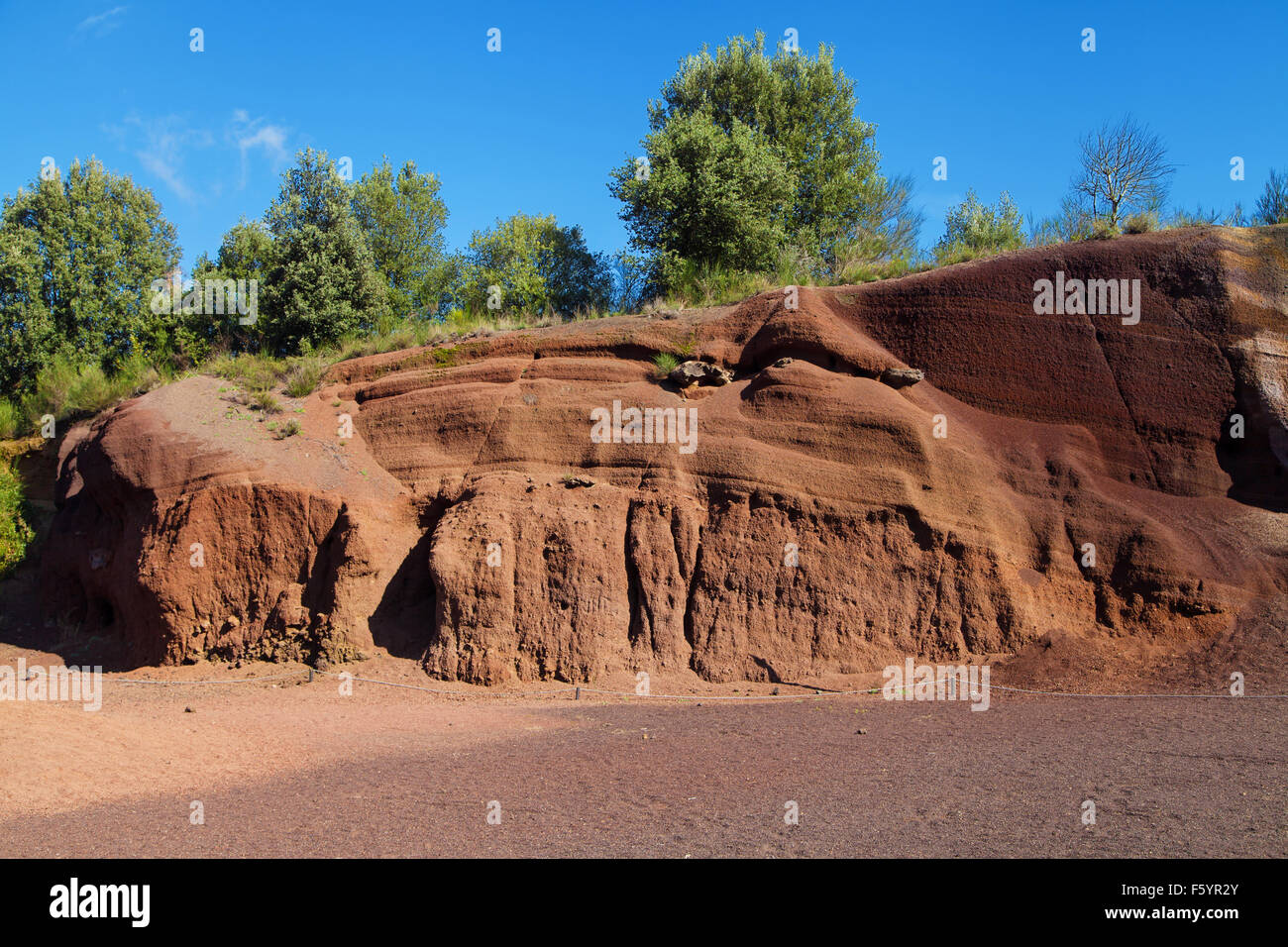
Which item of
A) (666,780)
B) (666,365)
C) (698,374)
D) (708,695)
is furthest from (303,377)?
(666,780)

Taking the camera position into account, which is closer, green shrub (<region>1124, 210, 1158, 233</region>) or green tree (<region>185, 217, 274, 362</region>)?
green shrub (<region>1124, 210, 1158, 233</region>)

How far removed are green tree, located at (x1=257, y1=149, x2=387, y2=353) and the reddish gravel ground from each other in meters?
12.8

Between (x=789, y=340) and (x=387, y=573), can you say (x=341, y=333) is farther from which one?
(x=789, y=340)

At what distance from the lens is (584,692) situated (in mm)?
13117

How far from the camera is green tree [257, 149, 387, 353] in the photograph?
23.1 metres

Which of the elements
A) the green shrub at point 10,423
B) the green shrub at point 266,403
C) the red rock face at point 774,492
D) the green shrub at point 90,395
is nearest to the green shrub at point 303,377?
the green shrub at point 266,403

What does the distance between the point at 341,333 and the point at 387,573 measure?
9.83m

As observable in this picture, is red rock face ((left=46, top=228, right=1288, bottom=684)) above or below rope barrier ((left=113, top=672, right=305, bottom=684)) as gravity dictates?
above

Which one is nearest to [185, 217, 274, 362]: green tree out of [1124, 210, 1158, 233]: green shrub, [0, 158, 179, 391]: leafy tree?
[0, 158, 179, 391]: leafy tree

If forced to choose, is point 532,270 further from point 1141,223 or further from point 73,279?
point 1141,223

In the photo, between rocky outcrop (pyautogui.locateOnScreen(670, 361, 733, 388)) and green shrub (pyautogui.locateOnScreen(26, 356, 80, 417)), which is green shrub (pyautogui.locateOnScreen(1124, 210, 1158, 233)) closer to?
rocky outcrop (pyautogui.locateOnScreen(670, 361, 733, 388))

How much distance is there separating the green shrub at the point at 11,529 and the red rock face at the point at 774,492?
3.97 m

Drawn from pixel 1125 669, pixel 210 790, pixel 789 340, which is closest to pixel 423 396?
pixel 789 340

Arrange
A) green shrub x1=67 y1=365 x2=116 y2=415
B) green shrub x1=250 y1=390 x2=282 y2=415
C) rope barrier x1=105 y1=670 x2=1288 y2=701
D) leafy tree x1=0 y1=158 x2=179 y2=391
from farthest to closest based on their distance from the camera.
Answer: leafy tree x1=0 y1=158 x2=179 y2=391
green shrub x1=67 y1=365 x2=116 y2=415
green shrub x1=250 y1=390 x2=282 y2=415
rope barrier x1=105 y1=670 x2=1288 y2=701
